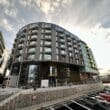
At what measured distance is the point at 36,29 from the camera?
4344cm

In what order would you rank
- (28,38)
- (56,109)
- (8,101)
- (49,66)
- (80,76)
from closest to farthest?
1. (8,101)
2. (56,109)
3. (49,66)
4. (28,38)
5. (80,76)

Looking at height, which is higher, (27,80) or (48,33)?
(48,33)

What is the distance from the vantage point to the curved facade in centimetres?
3503

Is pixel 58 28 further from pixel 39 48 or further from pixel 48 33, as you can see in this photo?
pixel 39 48

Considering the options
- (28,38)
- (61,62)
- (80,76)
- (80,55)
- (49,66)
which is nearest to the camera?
(49,66)

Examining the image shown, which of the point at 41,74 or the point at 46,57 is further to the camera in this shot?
the point at 46,57

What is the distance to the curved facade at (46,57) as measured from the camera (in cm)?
3503

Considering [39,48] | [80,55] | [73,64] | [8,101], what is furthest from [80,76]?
[8,101]

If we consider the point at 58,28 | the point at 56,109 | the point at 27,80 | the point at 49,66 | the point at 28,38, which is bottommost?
the point at 56,109

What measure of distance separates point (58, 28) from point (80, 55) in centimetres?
1781

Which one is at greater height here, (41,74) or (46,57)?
(46,57)

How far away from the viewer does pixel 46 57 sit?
122 ft

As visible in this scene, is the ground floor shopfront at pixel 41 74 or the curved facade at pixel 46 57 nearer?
the ground floor shopfront at pixel 41 74

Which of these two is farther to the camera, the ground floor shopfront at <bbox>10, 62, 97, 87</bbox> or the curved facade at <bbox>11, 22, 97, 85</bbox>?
the curved facade at <bbox>11, 22, 97, 85</bbox>
